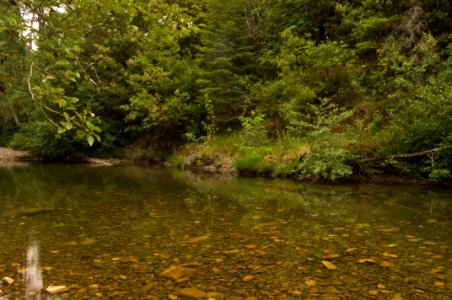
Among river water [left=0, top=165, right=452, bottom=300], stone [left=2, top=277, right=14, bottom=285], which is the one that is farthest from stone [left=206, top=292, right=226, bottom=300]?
stone [left=2, top=277, right=14, bottom=285]

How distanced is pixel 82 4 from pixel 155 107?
19.1 meters

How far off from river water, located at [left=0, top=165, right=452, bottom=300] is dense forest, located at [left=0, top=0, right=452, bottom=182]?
1.82 m

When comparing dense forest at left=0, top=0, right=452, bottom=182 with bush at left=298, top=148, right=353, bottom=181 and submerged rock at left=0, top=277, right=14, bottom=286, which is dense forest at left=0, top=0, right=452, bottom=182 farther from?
submerged rock at left=0, top=277, right=14, bottom=286

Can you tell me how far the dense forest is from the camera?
335 centimetres

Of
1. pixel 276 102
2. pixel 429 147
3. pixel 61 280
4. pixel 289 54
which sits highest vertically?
pixel 289 54

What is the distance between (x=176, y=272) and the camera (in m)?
4.60

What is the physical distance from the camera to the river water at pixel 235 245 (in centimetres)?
414

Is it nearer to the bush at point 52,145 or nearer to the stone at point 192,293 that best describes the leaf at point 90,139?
the stone at point 192,293

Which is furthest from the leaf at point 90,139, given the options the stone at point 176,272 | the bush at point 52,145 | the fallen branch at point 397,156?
the bush at point 52,145

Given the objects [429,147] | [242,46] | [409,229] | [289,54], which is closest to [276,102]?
[289,54]

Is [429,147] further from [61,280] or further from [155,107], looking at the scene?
[155,107]

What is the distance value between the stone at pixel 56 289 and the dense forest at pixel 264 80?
67.4 inches

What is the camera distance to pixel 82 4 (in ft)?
10.0

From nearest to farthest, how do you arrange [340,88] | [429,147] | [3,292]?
[3,292]
[429,147]
[340,88]
